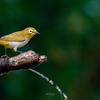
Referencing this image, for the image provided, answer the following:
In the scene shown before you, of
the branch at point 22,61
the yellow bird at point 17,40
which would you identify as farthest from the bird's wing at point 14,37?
the branch at point 22,61

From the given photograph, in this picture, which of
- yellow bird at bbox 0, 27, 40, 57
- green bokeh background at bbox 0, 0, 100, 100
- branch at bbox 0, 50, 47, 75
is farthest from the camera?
green bokeh background at bbox 0, 0, 100, 100

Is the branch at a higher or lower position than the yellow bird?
lower

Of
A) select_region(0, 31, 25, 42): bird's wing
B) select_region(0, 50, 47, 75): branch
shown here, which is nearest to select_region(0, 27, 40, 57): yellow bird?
select_region(0, 31, 25, 42): bird's wing

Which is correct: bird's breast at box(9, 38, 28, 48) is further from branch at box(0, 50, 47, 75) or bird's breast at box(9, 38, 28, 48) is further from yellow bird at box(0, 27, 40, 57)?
branch at box(0, 50, 47, 75)

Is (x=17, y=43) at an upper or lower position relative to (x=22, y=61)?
upper

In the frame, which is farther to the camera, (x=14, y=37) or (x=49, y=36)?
(x=49, y=36)

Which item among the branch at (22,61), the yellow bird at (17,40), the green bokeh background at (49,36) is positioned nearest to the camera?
the yellow bird at (17,40)

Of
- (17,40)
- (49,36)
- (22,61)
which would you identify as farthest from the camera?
(49,36)

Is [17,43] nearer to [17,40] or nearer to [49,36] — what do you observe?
[17,40]

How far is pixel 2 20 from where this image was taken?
438 cm

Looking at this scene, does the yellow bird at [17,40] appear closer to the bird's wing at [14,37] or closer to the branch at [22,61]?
the bird's wing at [14,37]

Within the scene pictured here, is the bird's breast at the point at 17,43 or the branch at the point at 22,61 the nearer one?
the bird's breast at the point at 17,43

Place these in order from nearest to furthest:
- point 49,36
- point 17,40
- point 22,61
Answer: point 17,40, point 22,61, point 49,36

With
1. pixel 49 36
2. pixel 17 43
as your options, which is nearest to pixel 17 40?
pixel 17 43
